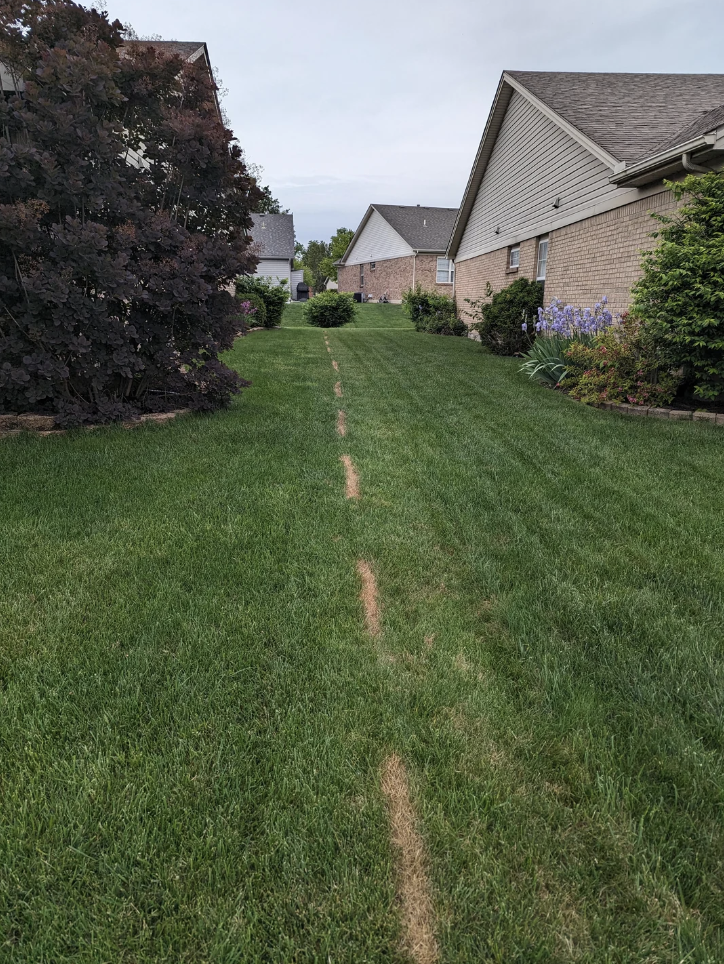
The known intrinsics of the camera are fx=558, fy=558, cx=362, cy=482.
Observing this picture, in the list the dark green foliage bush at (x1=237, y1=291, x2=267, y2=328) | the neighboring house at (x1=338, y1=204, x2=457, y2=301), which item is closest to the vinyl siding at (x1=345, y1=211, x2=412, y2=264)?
the neighboring house at (x1=338, y1=204, x2=457, y2=301)

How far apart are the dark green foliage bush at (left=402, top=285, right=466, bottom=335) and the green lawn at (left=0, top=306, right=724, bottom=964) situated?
1616 centimetres

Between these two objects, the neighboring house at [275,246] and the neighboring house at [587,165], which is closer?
the neighboring house at [587,165]

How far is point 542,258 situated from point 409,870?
1455 cm

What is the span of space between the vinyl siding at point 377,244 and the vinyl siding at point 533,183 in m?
16.1

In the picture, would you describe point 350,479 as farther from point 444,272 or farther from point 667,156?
point 444,272

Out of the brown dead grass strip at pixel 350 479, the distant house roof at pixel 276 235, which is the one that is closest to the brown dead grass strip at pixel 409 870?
the brown dead grass strip at pixel 350 479

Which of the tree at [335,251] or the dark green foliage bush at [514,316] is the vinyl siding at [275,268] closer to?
the tree at [335,251]

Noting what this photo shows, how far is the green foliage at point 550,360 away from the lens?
8867 mm

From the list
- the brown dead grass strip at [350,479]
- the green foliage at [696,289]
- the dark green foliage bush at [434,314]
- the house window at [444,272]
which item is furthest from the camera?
the house window at [444,272]

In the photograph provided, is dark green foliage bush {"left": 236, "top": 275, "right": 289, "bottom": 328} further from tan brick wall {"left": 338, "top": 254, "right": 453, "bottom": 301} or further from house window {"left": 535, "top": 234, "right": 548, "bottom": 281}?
tan brick wall {"left": 338, "top": 254, "right": 453, "bottom": 301}

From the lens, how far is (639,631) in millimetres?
2586

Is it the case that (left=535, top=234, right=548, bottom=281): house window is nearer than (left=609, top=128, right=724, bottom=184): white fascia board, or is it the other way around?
(left=609, top=128, right=724, bottom=184): white fascia board

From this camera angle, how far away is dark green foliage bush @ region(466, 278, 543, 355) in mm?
12836

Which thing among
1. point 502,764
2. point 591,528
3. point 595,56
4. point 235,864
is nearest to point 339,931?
point 235,864
